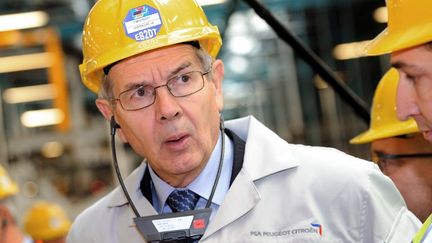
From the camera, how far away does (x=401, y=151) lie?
3.82 metres

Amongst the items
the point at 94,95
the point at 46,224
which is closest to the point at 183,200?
the point at 46,224

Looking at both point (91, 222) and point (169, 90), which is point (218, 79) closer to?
point (169, 90)

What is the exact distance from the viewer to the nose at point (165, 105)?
2.72 meters

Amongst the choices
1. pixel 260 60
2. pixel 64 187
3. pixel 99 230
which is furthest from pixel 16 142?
pixel 99 230

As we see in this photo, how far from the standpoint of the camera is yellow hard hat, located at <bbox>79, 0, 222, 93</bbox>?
287cm

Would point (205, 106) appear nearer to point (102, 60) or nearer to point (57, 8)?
point (102, 60)

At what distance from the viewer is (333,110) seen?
1800 cm

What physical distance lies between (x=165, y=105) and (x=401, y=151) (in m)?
1.50

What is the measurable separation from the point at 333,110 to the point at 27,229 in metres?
9.22

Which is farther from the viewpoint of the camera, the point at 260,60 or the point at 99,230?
the point at 260,60

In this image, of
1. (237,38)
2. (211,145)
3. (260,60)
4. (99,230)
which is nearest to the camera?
(211,145)

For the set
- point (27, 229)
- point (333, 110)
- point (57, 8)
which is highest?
point (57, 8)

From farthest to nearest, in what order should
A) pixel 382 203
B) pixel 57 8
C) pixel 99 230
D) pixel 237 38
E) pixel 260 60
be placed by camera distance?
pixel 260 60, pixel 237 38, pixel 57 8, pixel 99 230, pixel 382 203

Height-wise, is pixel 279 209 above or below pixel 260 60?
above
